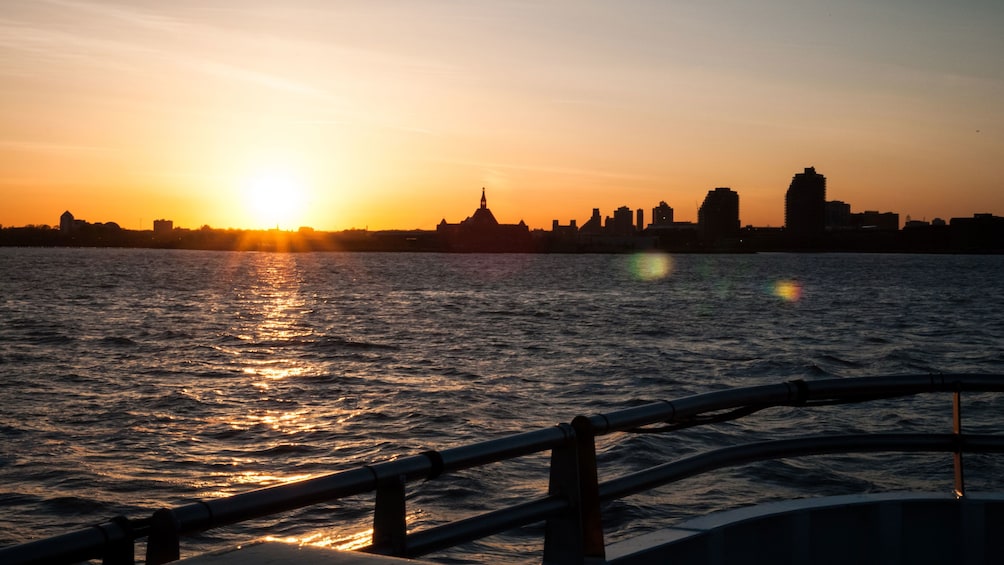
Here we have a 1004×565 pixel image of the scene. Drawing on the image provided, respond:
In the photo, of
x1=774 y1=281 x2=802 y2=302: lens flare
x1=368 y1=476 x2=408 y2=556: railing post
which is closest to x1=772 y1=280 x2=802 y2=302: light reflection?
x1=774 y1=281 x2=802 y2=302: lens flare

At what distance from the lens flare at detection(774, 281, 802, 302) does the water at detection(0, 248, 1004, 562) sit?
20163 millimetres

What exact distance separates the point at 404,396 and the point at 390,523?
2217 cm

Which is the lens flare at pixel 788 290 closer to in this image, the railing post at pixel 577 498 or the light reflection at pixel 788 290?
the light reflection at pixel 788 290

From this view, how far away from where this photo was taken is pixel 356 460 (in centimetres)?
1706

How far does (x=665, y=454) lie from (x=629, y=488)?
13.5 meters

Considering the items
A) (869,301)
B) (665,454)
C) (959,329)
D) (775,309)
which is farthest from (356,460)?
(869,301)

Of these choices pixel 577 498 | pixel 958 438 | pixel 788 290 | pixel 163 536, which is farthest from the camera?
pixel 788 290

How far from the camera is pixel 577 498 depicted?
378cm

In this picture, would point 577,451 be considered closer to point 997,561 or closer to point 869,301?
point 997,561

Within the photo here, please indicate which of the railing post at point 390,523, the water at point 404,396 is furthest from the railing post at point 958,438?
the water at point 404,396

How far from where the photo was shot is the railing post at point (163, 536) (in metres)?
2.64

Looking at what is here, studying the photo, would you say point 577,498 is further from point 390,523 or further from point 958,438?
point 958,438

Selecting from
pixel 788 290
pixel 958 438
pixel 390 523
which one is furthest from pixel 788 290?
pixel 390 523

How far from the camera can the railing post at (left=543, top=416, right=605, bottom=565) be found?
3771 mm
